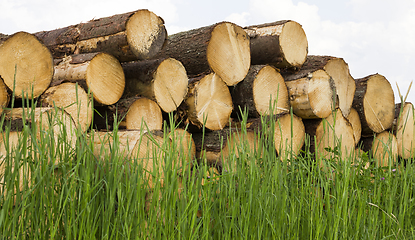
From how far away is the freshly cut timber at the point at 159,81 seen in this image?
291 centimetres

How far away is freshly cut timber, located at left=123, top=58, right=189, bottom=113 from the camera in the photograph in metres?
2.91

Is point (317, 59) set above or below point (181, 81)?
above

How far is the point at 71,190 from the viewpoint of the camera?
4.36 ft

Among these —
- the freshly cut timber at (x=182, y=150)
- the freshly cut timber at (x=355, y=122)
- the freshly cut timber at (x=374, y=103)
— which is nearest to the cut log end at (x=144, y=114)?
the freshly cut timber at (x=182, y=150)

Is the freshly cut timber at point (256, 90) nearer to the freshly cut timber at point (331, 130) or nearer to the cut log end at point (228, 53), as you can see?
the cut log end at point (228, 53)

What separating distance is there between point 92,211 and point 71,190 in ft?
0.40

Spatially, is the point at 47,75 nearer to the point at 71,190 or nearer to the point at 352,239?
the point at 71,190

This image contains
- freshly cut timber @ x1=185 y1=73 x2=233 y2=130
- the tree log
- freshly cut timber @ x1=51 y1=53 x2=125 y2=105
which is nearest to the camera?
freshly cut timber @ x1=51 y1=53 x2=125 y2=105

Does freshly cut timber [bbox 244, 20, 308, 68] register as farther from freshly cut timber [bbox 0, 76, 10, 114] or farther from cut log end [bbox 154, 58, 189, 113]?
freshly cut timber [bbox 0, 76, 10, 114]

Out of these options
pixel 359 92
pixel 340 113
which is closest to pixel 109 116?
pixel 340 113

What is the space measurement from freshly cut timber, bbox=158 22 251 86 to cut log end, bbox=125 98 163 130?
58cm

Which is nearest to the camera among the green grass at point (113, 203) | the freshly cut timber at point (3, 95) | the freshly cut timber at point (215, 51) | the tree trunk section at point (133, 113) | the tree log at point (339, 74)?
the green grass at point (113, 203)

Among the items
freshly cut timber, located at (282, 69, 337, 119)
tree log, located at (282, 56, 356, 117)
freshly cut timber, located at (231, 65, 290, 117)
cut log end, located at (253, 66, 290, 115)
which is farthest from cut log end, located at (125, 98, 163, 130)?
tree log, located at (282, 56, 356, 117)

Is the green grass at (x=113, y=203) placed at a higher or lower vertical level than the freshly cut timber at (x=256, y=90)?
lower
